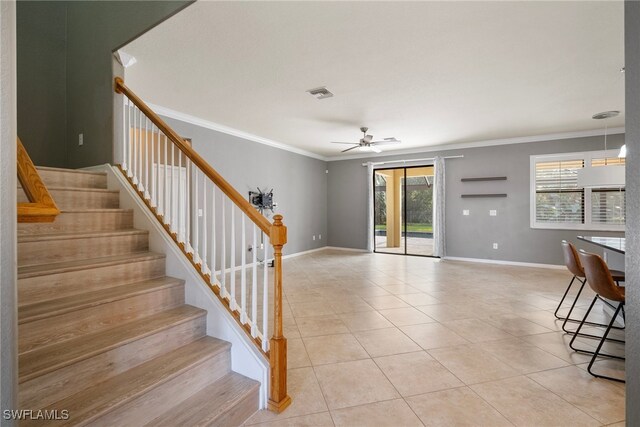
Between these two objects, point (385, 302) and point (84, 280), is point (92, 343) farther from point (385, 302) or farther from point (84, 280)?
point (385, 302)

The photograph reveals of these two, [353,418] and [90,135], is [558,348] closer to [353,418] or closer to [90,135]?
[353,418]

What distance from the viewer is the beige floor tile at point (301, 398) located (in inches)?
68.5

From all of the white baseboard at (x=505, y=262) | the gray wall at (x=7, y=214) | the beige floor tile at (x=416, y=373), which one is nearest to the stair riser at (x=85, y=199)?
the gray wall at (x=7, y=214)

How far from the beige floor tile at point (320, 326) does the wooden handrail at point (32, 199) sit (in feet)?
7.92

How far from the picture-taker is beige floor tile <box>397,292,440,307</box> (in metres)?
3.77

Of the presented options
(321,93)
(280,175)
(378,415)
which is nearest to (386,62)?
(321,93)

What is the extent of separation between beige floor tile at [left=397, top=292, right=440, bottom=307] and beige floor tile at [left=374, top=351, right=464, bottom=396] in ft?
4.42

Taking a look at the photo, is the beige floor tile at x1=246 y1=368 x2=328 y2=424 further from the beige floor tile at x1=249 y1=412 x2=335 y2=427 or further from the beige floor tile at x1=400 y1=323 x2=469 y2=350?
the beige floor tile at x1=400 y1=323 x2=469 y2=350

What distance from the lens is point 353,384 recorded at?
6.77 feet

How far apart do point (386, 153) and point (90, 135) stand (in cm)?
618

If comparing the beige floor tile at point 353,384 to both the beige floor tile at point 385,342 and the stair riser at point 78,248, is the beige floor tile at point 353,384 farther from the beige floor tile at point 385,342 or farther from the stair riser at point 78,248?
the stair riser at point 78,248

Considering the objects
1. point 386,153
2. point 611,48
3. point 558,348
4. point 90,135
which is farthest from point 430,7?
point 386,153

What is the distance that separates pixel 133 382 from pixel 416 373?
73.5 inches

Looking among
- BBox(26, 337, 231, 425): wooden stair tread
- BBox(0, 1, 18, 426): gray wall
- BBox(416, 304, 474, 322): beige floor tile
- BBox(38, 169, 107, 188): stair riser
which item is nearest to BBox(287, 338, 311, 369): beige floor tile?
BBox(26, 337, 231, 425): wooden stair tread
